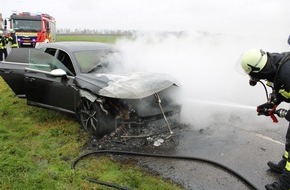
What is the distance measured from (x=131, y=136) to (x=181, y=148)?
2.85 ft

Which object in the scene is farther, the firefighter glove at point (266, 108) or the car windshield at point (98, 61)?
the car windshield at point (98, 61)

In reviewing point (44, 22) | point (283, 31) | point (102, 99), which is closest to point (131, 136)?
point (102, 99)

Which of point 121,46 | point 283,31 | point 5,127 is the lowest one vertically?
point 5,127

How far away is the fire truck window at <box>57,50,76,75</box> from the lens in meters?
6.25

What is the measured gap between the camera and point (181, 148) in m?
5.18

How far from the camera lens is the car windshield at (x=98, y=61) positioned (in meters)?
6.16

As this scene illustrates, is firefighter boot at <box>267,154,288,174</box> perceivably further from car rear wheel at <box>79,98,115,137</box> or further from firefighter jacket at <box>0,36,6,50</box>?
firefighter jacket at <box>0,36,6,50</box>

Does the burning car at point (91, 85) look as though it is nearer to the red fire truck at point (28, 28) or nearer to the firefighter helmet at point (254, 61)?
the firefighter helmet at point (254, 61)

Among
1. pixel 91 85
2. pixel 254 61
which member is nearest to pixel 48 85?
pixel 91 85

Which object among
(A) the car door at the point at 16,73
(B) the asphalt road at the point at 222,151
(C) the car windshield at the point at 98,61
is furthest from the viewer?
(A) the car door at the point at 16,73

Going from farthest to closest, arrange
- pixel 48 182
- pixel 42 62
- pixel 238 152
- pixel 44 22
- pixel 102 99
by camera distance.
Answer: pixel 44 22
pixel 42 62
pixel 102 99
pixel 238 152
pixel 48 182

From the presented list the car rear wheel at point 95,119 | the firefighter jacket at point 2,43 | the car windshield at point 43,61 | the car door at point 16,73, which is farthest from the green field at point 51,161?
the firefighter jacket at point 2,43

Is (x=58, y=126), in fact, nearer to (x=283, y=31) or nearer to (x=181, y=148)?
→ (x=181, y=148)

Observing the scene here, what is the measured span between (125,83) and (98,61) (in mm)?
1313
